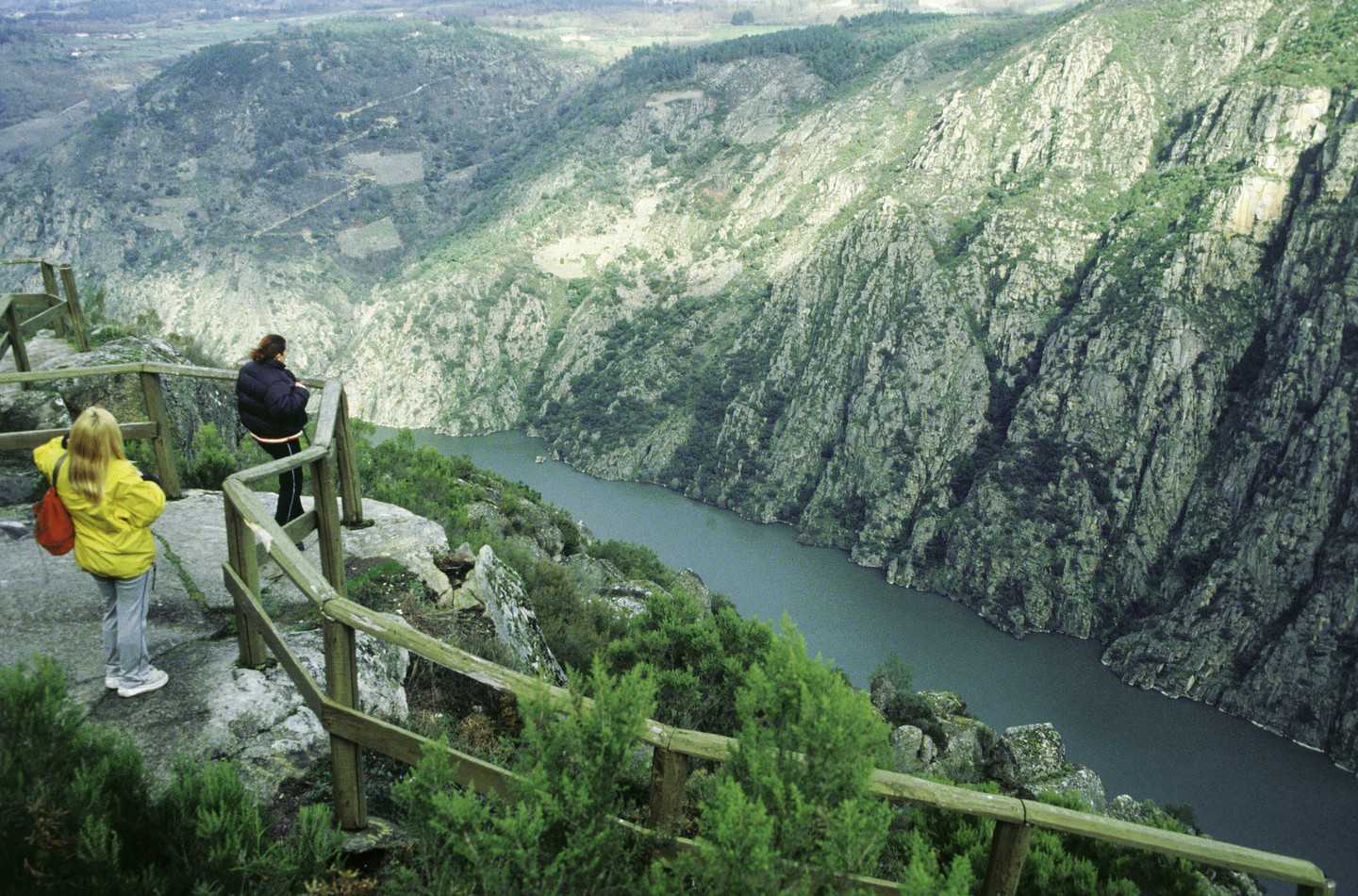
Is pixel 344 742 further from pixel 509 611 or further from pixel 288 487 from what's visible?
pixel 509 611

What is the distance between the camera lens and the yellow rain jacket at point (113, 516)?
12.5 feet

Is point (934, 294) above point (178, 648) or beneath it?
beneath

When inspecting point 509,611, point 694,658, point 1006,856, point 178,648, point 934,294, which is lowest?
point 934,294

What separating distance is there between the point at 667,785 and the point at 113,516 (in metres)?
3.02

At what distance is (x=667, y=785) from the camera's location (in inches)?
113

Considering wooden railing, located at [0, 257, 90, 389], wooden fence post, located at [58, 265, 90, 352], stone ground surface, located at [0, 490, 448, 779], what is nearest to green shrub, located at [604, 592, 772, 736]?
stone ground surface, located at [0, 490, 448, 779]

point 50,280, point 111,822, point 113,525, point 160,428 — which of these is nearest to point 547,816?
point 111,822

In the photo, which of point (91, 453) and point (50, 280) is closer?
point (91, 453)

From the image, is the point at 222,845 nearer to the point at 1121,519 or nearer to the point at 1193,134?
the point at 1121,519

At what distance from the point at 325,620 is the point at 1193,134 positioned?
113074 millimetres

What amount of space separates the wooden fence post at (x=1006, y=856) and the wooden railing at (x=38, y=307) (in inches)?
320

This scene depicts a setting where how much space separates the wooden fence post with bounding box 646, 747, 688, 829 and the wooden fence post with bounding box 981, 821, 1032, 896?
117 centimetres

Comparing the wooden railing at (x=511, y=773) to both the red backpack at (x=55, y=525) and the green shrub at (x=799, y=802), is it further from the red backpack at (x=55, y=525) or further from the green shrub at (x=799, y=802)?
the red backpack at (x=55, y=525)

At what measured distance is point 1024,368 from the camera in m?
90.1
